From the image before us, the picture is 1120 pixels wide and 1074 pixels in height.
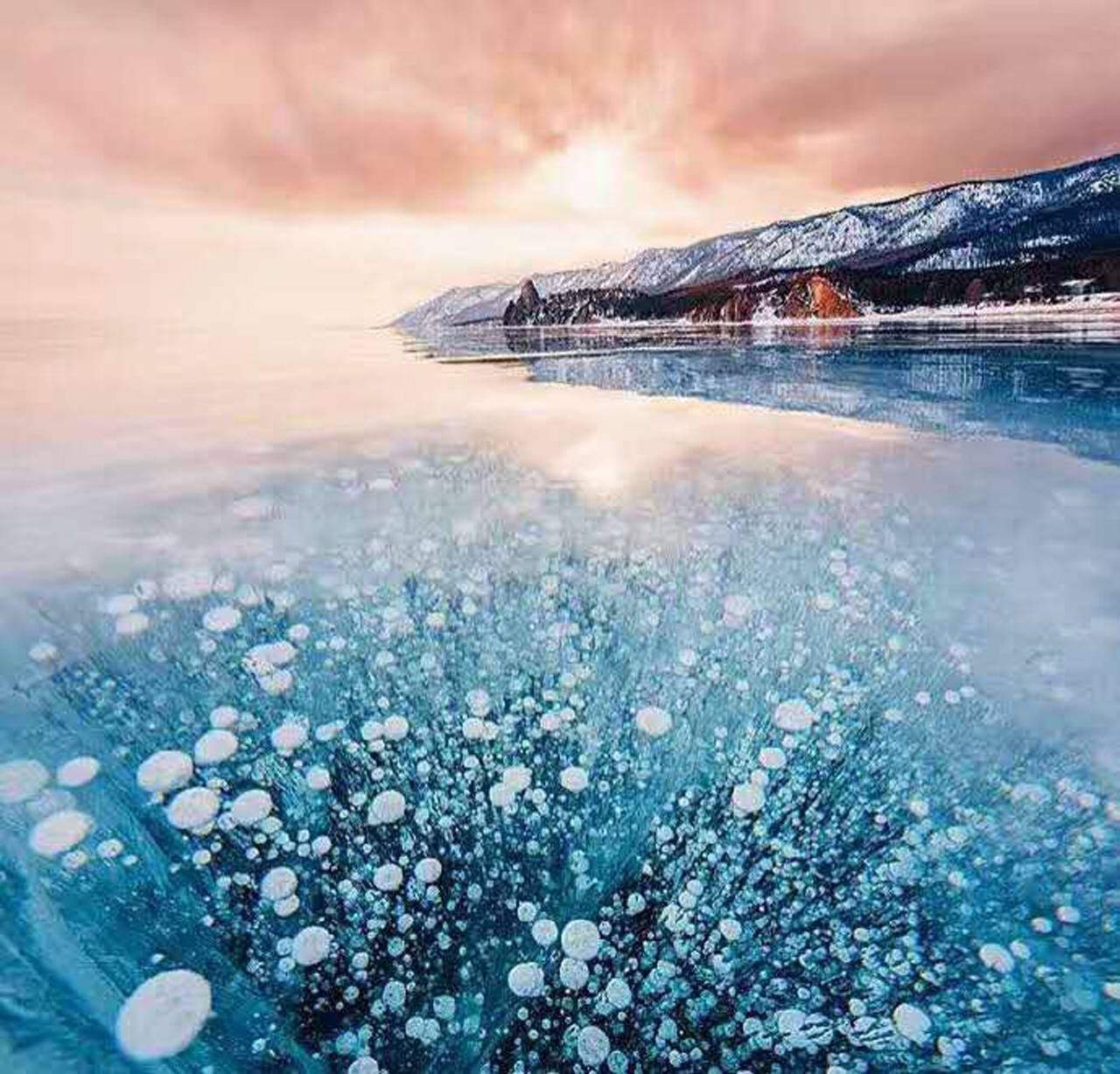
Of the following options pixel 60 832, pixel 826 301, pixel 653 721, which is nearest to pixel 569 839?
pixel 653 721

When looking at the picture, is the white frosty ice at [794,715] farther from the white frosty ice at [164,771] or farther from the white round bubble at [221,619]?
the white round bubble at [221,619]

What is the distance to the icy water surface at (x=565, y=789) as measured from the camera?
1891 millimetres

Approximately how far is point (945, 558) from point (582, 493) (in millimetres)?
3274

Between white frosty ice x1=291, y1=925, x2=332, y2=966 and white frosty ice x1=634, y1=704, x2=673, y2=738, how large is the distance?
1.54m

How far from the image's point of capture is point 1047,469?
6621mm

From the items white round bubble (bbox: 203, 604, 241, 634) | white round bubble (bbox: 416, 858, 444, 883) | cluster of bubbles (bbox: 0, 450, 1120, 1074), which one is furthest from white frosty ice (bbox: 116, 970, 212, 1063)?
white round bubble (bbox: 203, 604, 241, 634)

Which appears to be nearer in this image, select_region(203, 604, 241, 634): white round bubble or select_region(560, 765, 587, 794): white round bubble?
select_region(560, 765, 587, 794): white round bubble

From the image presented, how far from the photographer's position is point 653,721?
3072mm

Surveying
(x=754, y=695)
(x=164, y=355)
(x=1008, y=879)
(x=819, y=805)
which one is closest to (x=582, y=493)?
(x=754, y=695)

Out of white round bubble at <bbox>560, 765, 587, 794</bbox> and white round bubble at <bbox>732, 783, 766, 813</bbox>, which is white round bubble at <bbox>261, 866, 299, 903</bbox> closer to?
white round bubble at <bbox>560, 765, 587, 794</bbox>

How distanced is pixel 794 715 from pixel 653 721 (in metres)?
0.68

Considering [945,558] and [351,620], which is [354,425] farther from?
[945,558]

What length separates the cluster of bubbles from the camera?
1.88 meters

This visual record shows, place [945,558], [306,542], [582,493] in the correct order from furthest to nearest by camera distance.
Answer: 1. [582,493]
2. [306,542]
3. [945,558]
